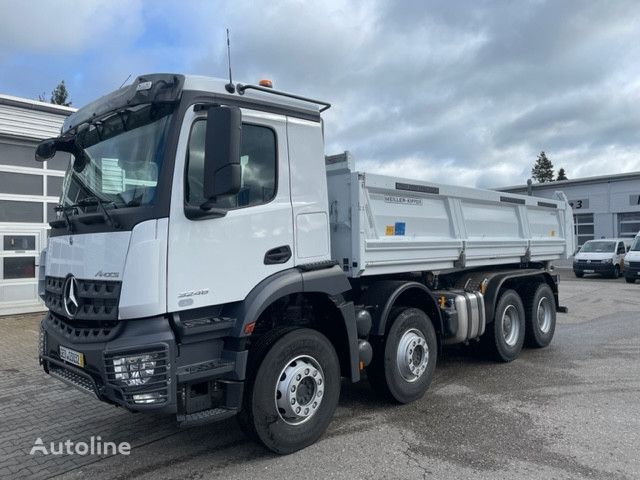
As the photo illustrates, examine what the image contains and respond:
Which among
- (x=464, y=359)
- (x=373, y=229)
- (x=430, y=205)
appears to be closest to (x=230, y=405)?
(x=373, y=229)

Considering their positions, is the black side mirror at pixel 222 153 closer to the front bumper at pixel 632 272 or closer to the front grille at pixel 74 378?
the front grille at pixel 74 378

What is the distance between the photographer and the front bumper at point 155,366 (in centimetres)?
343

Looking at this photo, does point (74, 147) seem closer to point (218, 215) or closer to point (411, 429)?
point (218, 215)

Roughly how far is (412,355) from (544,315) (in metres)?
4.02

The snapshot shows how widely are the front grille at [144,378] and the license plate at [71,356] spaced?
401 mm

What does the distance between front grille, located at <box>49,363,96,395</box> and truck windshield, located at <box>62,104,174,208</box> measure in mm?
1296

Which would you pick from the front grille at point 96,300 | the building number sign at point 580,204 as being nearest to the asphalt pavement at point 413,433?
the front grille at point 96,300

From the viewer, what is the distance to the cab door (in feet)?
11.9

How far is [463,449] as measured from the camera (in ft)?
14.1

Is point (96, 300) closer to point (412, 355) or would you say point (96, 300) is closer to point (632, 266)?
point (412, 355)

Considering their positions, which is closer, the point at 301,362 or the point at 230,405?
the point at 230,405

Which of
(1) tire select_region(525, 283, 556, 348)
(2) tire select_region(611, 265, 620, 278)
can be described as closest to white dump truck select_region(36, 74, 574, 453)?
(1) tire select_region(525, 283, 556, 348)

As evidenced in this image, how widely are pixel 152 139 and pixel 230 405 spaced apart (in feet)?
6.59

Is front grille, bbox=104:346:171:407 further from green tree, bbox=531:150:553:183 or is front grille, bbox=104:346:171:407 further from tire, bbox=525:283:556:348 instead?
green tree, bbox=531:150:553:183
